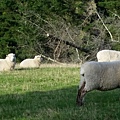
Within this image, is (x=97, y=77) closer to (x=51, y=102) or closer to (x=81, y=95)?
(x=81, y=95)

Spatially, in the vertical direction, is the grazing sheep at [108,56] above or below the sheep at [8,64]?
above

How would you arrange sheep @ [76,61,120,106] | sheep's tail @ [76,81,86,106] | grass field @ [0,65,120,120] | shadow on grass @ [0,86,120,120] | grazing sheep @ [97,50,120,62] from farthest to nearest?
grazing sheep @ [97,50,120,62]
sheep @ [76,61,120,106]
sheep's tail @ [76,81,86,106]
shadow on grass @ [0,86,120,120]
grass field @ [0,65,120,120]

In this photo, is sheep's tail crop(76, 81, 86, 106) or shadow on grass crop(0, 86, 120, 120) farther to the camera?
sheep's tail crop(76, 81, 86, 106)

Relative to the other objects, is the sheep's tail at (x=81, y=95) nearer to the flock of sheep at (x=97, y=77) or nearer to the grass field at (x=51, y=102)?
the flock of sheep at (x=97, y=77)

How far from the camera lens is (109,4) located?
2825cm

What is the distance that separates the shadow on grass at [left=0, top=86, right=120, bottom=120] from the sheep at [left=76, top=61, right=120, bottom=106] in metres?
0.24

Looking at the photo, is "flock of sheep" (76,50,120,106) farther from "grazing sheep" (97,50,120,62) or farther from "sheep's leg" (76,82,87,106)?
"grazing sheep" (97,50,120,62)

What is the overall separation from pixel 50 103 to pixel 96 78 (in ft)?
3.27

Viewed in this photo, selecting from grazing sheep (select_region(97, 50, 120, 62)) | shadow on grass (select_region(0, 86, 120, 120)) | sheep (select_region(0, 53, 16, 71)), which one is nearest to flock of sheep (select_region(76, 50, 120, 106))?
shadow on grass (select_region(0, 86, 120, 120))

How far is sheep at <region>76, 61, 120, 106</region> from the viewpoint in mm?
7520

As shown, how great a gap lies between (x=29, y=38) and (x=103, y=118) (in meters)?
22.9

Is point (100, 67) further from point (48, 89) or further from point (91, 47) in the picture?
point (91, 47)

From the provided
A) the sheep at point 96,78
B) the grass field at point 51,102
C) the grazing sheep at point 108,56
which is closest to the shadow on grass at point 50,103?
the grass field at point 51,102

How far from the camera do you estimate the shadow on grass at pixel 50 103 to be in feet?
21.3
